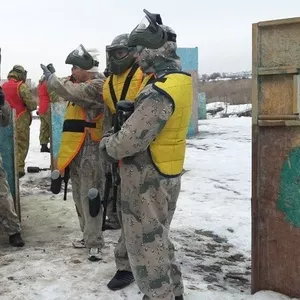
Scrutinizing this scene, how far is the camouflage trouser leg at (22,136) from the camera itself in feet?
26.0

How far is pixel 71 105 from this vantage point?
4020 millimetres

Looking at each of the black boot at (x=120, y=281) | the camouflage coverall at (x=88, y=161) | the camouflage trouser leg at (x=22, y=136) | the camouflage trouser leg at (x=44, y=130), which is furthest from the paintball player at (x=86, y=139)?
the camouflage trouser leg at (x=44, y=130)

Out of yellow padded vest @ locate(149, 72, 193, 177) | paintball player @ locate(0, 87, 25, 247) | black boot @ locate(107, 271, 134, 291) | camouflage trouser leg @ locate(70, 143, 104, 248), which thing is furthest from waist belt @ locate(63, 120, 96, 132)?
yellow padded vest @ locate(149, 72, 193, 177)

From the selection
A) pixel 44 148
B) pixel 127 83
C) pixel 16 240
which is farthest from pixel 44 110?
pixel 127 83

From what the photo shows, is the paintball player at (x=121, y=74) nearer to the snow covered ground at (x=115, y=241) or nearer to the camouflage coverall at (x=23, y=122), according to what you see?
the snow covered ground at (x=115, y=241)

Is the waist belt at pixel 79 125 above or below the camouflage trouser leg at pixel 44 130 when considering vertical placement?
above

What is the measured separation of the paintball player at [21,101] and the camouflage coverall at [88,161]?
154 inches

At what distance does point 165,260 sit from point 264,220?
84 cm

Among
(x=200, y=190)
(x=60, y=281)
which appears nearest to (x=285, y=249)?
(x=60, y=281)

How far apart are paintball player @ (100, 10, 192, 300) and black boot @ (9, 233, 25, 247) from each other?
6.46 feet

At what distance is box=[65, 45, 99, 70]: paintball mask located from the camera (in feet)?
13.1

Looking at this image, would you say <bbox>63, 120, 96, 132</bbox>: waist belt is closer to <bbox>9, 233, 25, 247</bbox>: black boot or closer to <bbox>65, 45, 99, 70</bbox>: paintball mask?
<bbox>65, 45, 99, 70</bbox>: paintball mask

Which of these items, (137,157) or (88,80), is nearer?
(137,157)

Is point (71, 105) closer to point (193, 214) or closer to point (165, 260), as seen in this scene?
point (165, 260)
